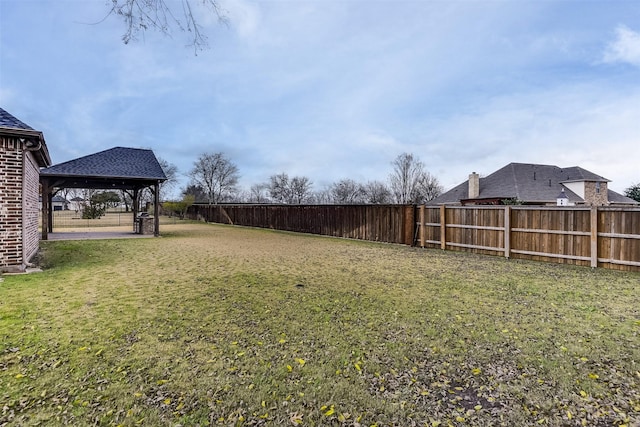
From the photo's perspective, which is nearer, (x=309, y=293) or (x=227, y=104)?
(x=309, y=293)

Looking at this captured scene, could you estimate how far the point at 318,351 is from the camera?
3145 millimetres

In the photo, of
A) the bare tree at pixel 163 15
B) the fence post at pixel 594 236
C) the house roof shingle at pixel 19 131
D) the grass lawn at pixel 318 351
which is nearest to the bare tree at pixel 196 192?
the house roof shingle at pixel 19 131

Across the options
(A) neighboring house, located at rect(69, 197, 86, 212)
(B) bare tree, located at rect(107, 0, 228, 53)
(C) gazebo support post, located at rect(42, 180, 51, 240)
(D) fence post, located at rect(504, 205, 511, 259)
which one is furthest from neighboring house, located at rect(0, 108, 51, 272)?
(A) neighboring house, located at rect(69, 197, 86, 212)

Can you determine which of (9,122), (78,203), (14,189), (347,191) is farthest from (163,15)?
(347,191)

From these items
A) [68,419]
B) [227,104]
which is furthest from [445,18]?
[227,104]

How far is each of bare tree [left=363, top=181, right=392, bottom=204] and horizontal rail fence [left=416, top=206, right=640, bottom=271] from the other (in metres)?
32.9

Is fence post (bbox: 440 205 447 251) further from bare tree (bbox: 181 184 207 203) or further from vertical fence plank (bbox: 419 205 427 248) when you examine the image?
bare tree (bbox: 181 184 207 203)

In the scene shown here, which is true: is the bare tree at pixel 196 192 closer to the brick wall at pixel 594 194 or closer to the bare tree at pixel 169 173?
the bare tree at pixel 169 173

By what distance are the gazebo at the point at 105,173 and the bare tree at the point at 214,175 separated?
3164cm

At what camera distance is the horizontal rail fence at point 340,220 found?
1226cm

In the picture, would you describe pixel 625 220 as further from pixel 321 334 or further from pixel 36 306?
pixel 36 306

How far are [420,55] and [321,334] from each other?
12.0 metres

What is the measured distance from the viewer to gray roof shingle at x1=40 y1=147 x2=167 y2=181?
13.7 meters

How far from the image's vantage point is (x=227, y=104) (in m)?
17.8
